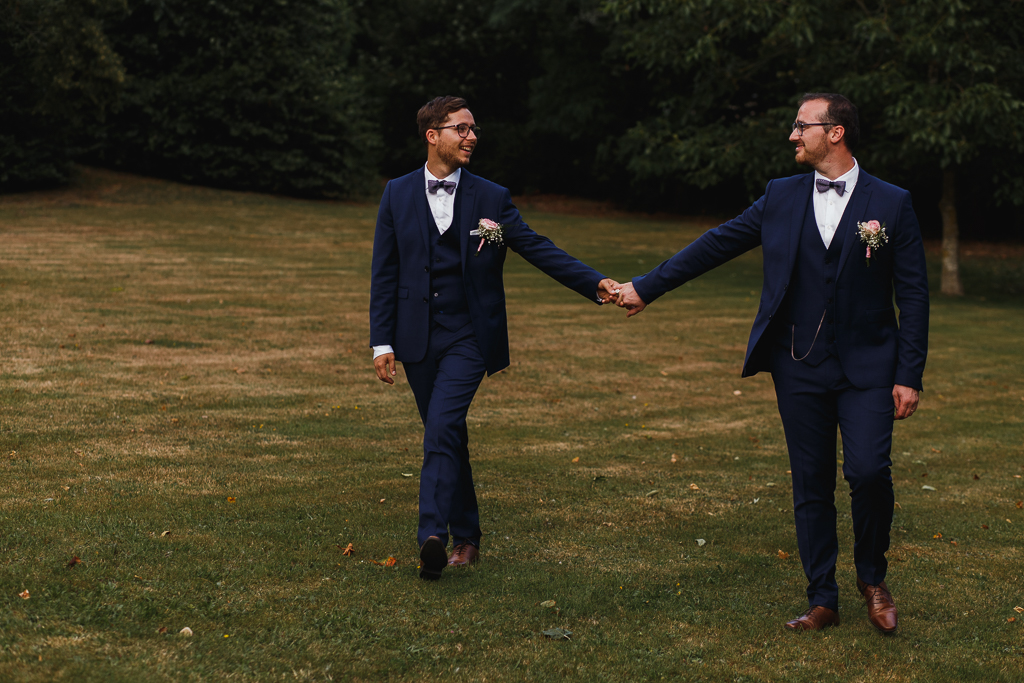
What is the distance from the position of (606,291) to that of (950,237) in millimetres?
17585

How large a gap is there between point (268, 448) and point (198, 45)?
95.6 ft

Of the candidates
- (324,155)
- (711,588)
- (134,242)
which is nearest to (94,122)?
(324,155)

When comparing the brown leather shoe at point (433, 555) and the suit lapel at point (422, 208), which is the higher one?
the suit lapel at point (422, 208)

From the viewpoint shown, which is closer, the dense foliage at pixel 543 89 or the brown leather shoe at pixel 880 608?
the brown leather shoe at pixel 880 608

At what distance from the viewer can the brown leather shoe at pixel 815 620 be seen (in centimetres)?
486

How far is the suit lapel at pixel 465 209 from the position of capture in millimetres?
5379

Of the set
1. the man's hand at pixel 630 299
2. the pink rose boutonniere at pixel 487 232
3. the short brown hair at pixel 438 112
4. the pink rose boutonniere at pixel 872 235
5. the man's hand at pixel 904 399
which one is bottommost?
the man's hand at pixel 904 399

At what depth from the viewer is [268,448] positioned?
8.06m

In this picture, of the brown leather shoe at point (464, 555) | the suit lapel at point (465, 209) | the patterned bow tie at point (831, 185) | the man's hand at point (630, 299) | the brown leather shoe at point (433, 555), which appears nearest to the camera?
the patterned bow tie at point (831, 185)

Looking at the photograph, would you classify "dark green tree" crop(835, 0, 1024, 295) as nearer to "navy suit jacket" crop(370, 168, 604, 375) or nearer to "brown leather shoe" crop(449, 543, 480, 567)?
"navy suit jacket" crop(370, 168, 604, 375)

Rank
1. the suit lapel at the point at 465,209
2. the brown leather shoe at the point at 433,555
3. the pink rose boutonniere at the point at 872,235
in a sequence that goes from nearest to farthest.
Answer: the pink rose boutonniere at the point at 872,235, the brown leather shoe at the point at 433,555, the suit lapel at the point at 465,209

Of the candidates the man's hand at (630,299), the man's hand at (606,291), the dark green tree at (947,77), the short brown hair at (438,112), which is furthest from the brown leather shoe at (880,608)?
the dark green tree at (947,77)

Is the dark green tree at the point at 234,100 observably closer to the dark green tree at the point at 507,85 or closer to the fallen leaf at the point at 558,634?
the dark green tree at the point at 507,85

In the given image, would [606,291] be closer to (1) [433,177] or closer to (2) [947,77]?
(1) [433,177]
